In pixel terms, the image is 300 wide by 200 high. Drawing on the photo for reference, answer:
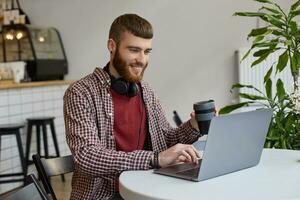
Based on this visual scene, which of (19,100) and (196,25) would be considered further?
(196,25)

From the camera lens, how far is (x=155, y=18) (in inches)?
222

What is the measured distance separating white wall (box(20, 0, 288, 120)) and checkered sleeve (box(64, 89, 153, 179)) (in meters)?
3.57

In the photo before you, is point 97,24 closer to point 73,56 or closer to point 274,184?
point 73,56

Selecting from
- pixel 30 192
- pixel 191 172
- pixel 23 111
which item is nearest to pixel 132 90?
pixel 191 172

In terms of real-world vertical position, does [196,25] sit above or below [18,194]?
above

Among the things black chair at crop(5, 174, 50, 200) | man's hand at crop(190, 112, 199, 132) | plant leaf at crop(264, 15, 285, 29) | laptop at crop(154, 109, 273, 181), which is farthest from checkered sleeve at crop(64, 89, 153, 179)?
plant leaf at crop(264, 15, 285, 29)

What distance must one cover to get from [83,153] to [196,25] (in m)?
3.86

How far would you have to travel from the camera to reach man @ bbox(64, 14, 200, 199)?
70.7 inches

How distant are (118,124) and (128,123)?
6cm

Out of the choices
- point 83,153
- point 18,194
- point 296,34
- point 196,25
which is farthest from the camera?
point 196,25

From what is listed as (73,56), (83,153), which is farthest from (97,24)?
(83,153)

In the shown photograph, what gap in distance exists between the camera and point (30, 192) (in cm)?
125

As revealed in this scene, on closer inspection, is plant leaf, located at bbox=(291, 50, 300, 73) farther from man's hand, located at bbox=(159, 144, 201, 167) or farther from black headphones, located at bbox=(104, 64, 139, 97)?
man's hand, located at bbox=(159, 144, 201, 167)

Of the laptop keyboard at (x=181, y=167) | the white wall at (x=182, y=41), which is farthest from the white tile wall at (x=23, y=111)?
the laptop keyboard at (x=181, y=167)
